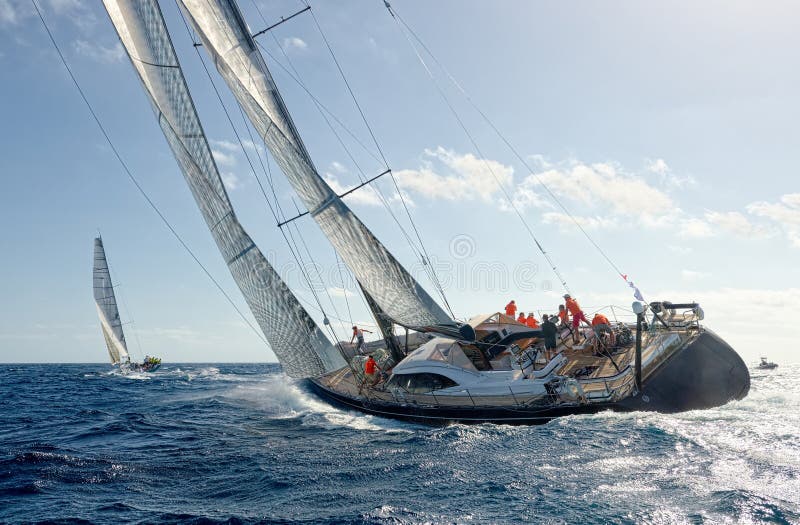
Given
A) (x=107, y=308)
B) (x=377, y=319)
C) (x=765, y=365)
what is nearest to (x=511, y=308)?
(x=377, y=319)

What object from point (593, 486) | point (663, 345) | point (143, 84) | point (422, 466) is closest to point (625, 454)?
point (593, 486)

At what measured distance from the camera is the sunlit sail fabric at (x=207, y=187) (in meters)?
16.1

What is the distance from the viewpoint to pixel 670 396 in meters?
12.5

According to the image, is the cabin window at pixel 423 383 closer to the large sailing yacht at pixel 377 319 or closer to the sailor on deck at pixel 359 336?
the large sailing yacht at pixel 377 319

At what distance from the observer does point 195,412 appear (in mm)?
19109

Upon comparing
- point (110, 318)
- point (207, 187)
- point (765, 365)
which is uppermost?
point (207, 187)

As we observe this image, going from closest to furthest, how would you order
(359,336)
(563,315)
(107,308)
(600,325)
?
(600,325) → (563,315) → (359,336) → (107,308)

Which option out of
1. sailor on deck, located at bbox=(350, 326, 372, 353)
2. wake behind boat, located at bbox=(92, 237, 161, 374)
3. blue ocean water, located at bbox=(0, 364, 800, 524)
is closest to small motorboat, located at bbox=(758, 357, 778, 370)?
blue ocean water, located at bbox=(0, 364, 800, 524)

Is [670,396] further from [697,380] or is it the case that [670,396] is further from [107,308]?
[107,308]

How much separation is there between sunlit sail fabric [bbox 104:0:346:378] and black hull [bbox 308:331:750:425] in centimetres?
330

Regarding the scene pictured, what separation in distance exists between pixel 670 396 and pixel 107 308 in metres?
50.3

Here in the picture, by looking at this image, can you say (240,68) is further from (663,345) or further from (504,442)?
(663,345)

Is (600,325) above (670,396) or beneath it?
above

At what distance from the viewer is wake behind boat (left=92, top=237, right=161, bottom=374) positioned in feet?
153
